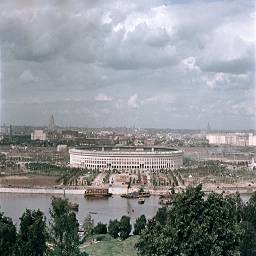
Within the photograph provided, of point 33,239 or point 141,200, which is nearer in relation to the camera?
point 33,239

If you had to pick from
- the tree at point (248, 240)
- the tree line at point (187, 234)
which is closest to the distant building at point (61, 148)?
the tree at point (248, 240)

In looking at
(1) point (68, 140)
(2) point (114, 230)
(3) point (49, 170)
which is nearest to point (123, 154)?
(3) point (49, 170)

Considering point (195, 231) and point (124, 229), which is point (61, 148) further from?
point (195, 231)

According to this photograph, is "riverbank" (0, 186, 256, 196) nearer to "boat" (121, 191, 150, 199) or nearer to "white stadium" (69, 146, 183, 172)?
"boat" (121, 191, 150, 199)

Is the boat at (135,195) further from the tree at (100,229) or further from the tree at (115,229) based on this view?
the tree at (115,229)

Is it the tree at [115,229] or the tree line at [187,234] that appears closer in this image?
the tree line at [187,234]

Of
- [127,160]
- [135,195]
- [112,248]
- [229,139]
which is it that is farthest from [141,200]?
[229,139]

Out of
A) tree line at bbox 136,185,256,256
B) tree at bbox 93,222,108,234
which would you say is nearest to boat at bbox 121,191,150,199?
tree at bbox 93,222,108,234

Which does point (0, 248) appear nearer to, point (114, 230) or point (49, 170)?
point (114, 230)
